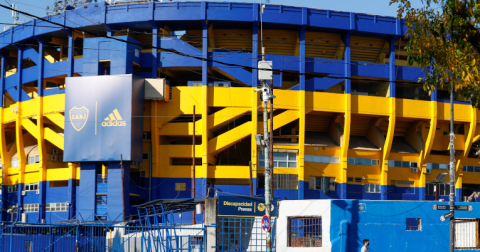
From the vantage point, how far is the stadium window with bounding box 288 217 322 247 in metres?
25.9

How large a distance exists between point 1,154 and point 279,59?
1201 inches

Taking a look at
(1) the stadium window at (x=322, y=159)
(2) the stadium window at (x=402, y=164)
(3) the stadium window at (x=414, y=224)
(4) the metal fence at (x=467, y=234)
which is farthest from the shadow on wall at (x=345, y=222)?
(2) the stadium window at (x=402, y=164)

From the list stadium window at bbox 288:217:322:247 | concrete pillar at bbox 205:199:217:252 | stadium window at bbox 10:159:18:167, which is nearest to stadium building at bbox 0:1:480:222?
stadium window at bbox 10:159:18:167

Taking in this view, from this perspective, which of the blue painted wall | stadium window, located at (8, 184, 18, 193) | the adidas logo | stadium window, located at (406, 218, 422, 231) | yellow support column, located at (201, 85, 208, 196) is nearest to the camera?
the blue painted wall

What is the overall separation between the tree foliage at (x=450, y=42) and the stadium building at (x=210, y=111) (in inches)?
1109

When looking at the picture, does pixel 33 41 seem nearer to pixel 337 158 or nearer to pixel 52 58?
pixel 52 58

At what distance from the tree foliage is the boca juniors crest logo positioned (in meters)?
34.1

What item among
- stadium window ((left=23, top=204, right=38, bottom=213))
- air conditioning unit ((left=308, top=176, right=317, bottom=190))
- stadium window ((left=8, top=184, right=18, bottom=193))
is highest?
air conditioning unit ((left=308, top=176, right=317, bottom=190))

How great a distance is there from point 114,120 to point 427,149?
2938 centimetres

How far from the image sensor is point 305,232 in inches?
1043

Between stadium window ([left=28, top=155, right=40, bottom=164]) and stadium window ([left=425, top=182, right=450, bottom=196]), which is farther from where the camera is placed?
stadium window ([left=28, top=155, right=40, bottom=164])

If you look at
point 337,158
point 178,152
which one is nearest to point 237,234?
point 178,152

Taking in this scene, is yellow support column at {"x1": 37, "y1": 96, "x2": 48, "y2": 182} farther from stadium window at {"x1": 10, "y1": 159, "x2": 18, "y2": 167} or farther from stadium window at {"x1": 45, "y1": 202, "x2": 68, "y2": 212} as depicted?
stadium window at {"x1": 10, "y1": 159, "x2": 18, "y2": 167}

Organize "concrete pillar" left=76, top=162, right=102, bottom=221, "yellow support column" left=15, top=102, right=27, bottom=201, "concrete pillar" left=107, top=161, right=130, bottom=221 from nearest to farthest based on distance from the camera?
"concrete pillar" left=107, top=161, right=130, bottom=221
"concrete pillar" left=76, top=162, right=102, bottom=221
"yellow support column" left=15, top=102, right=27, bottom=201
